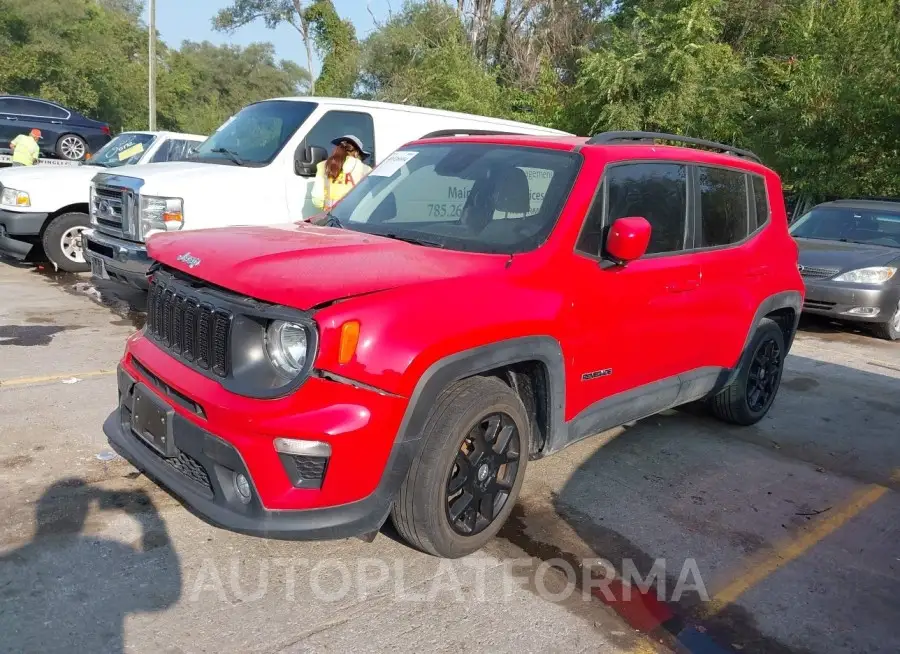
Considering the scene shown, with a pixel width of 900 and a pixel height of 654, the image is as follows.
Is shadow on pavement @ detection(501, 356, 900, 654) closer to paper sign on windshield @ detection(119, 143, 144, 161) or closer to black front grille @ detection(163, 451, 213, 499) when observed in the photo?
black front grille @ detection(163, 451, 213, 499)

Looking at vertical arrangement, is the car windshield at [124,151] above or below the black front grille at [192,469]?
above

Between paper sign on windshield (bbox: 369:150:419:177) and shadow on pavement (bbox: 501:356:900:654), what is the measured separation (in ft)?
6.64

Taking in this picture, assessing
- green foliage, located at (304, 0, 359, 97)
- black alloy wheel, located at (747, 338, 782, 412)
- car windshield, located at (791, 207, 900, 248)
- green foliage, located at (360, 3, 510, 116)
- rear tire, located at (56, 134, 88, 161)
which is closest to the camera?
black alloy wheel, located at (747, 338, 782, 412)

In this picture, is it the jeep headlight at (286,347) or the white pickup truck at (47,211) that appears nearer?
the jeep headlight at (286,347)

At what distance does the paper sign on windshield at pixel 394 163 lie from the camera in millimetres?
4468

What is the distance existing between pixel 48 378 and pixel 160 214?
71.9 inches

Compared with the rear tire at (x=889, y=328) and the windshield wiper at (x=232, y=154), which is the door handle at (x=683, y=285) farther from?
the rear tire at (x=889, y=328)

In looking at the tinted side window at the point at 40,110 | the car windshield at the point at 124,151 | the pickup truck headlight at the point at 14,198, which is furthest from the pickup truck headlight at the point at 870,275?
the tinted side window at the point at 40,110

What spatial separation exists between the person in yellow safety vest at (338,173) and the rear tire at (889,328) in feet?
20.5

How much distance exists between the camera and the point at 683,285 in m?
4.16

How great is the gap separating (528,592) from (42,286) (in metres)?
7.62

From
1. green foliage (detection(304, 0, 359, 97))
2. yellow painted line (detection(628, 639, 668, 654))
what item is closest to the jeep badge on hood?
yellow painted line (detection(628, 639, 668, 654))

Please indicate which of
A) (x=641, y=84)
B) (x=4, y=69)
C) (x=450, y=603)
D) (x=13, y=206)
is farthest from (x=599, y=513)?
(x=4, y=69)

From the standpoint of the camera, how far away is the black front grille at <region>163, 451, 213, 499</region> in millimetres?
2975
